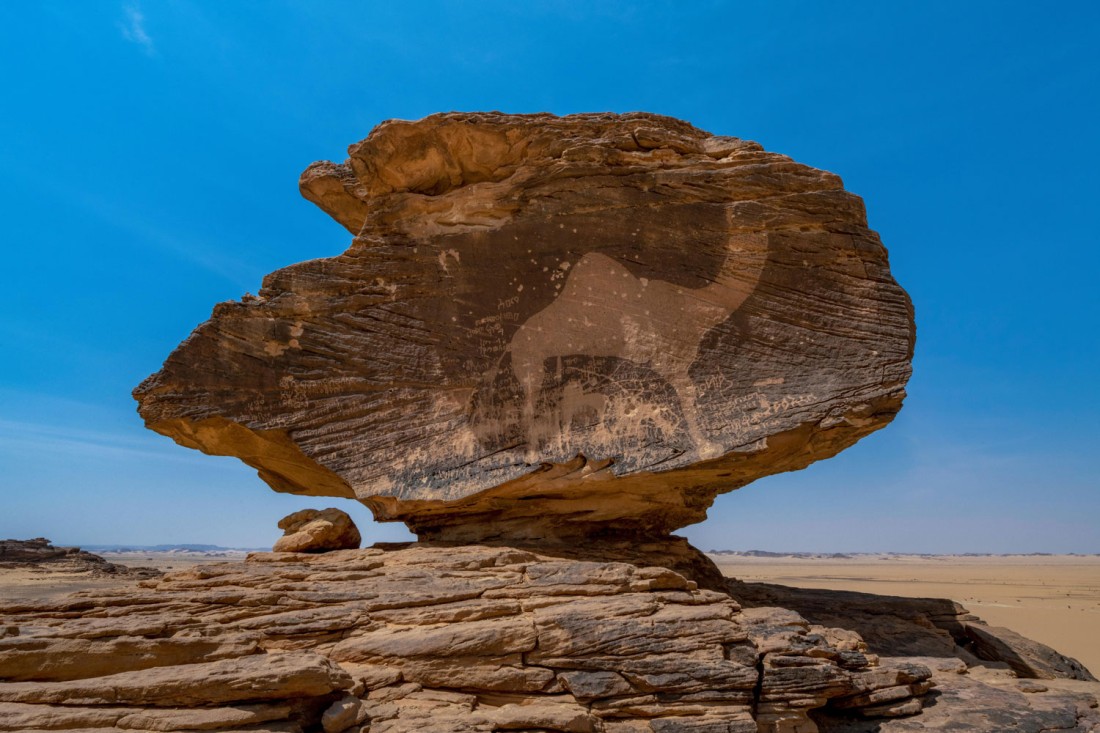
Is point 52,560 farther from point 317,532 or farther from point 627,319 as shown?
point 627,319

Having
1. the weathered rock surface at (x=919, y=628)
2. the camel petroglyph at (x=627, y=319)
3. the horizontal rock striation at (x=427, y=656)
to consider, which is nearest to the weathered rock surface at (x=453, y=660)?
the horizontal rock striation at (x=427, y=656)

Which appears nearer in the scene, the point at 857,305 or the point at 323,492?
the point at 857,305

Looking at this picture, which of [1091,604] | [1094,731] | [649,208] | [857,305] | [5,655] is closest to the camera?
[5,655]

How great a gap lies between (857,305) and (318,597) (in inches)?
348

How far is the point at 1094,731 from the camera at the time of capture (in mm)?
8188

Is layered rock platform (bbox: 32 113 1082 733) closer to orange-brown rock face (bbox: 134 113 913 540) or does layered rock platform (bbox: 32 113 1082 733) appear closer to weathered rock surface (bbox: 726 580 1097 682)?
orange-brown rock face (bbox: 134 113 913 540)

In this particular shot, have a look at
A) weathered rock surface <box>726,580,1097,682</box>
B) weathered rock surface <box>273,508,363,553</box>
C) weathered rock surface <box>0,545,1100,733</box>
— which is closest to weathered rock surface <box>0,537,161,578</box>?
weathered rock surface <box>273,508,363,553</box>

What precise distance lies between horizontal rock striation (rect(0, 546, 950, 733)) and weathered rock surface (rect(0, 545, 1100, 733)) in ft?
0.07

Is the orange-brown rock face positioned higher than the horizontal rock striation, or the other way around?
the orange-brown rock face

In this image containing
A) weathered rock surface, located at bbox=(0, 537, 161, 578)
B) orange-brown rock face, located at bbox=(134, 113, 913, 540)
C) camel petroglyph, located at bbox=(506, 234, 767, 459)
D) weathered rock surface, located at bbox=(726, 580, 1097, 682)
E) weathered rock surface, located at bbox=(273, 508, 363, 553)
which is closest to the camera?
orange-brown rock face, located at bbox=(134, 113, 913, 540)

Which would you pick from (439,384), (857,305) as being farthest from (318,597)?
(857,305)

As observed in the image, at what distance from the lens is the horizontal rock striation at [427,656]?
6.80 m

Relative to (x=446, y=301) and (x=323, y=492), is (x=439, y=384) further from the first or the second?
(x=323, y=492)

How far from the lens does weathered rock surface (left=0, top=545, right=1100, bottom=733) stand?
6812mm
